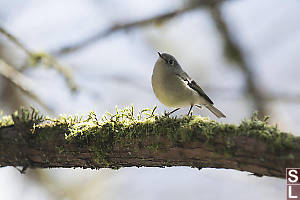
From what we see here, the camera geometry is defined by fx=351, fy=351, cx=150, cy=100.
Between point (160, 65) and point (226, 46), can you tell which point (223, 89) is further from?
point (160, 65)

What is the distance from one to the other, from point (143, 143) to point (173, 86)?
3.79 ft

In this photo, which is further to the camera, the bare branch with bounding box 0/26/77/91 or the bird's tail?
the bare branch with bounding box 0/26/77/91

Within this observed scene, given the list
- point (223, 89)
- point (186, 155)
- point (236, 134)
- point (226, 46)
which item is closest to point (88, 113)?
point (186, 155)

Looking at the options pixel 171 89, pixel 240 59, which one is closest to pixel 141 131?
pixel 171 89

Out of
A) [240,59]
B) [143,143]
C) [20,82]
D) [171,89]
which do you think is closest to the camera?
[143,143]

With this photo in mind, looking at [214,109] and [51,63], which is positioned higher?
[51,63]

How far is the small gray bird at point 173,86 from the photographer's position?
13.0 feet

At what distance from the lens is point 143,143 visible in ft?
9.82

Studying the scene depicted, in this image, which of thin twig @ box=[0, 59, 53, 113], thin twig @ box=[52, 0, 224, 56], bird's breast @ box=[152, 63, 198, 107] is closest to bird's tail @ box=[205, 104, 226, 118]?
bird's breast @ box=[152, 63, 198, 107]

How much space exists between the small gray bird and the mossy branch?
73cm

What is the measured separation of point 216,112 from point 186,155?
1.97 meters

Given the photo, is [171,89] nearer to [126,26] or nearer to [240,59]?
[126,26]

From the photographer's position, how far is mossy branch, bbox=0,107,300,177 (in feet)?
8.05

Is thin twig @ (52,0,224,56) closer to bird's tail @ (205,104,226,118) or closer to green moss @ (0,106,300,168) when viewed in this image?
bird's tail @ (205,104,226,118)
